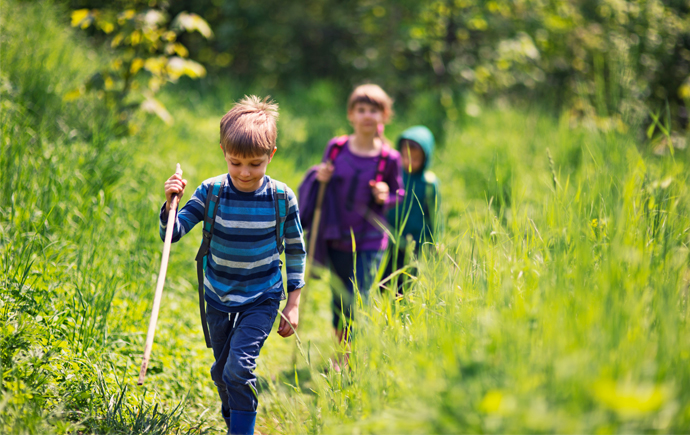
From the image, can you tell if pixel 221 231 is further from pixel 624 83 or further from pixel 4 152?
pixel 624 83

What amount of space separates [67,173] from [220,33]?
876 centimetres

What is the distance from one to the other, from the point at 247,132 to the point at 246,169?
0.18 metres

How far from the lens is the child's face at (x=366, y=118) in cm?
401

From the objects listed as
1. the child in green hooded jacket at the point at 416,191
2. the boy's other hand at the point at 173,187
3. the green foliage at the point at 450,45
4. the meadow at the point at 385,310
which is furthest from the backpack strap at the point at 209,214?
A: the green foliage at the point at 450,45

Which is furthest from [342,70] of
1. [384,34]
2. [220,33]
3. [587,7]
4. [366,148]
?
[366,148]

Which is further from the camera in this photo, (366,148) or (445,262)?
(366,148)

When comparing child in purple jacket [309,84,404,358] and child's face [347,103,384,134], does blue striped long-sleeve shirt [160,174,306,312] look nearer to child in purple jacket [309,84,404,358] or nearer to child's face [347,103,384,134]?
child in purple jacket [309,84,404,358]

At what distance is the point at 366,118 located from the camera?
158 inches

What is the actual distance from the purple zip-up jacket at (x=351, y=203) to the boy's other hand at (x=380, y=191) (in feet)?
0.25

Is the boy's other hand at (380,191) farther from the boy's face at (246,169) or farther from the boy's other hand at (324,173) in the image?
the boy's face at (246,169)

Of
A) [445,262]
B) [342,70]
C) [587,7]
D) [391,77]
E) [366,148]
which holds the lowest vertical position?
[445,262]

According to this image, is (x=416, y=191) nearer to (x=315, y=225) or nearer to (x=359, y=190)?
(x=359, y=190)

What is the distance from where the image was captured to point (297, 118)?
9.56m

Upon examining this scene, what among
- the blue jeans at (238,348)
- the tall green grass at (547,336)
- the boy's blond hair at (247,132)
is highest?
the boy's blond hair at (247,132)
